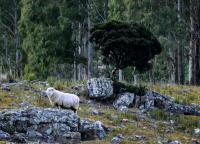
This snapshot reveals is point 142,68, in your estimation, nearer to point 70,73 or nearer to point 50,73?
point 50,73

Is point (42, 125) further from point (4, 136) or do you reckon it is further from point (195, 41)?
point (195, 41)

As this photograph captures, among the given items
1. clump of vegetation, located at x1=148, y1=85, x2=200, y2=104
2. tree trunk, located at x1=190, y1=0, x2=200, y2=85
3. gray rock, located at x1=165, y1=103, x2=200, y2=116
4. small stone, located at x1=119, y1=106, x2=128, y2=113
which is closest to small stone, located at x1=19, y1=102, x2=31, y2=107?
small stone, located at x1=119, y1=106, x2=128, y2=113

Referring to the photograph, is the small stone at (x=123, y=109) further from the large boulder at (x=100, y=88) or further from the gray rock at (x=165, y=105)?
the large boulder at (x=100, y=88)

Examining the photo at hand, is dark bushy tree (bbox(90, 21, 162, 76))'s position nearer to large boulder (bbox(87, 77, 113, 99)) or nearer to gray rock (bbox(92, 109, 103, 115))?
large boulder (bbox(87, 77, 113, 99))

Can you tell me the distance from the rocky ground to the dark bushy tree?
2213mm

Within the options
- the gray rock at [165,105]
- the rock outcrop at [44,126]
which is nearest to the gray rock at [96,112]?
the gray rock at [165,105]

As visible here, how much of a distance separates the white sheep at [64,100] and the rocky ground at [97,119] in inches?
17.5

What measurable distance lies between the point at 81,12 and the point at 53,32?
3.50m

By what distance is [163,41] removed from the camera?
47.9 metres

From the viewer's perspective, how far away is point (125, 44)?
29391 millimetres

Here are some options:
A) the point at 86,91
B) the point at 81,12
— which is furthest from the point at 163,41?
the point at 86,91

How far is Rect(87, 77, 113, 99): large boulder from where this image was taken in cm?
2661

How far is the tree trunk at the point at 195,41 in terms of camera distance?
148 ft

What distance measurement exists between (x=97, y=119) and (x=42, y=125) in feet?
12.0
